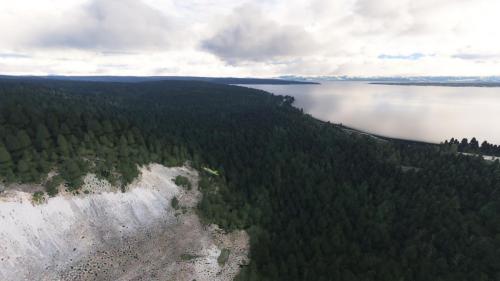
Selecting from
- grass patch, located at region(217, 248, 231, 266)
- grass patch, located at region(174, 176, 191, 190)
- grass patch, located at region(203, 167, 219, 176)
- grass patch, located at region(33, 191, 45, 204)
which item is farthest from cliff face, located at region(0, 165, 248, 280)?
grass patch, located at region(203, 167, 219, 176)

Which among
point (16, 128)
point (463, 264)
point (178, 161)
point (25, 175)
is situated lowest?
point (463, 264)

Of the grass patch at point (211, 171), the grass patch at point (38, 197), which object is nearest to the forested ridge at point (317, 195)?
the grass patch at point (38, 197)

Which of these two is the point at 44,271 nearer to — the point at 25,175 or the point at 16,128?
the point at 25,175

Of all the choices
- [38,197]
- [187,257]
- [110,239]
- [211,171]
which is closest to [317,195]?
[211,171]

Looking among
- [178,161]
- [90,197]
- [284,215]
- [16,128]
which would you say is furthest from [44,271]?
[284,215]

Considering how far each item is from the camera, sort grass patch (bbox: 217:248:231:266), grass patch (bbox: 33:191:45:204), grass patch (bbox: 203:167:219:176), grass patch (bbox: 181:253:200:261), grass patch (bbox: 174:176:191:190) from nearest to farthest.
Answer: grass patch (bbox: 33:191:45:204), grass patch (bbox: 181:253:200:261), grass patch (bbox: 217:248:231:266), grass patch (bbox: 174:176:191:190), grass patch (bbox: 203:167:219:176)

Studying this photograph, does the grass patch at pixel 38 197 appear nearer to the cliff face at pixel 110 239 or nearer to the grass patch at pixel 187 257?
the cliff face at pixel 110 239

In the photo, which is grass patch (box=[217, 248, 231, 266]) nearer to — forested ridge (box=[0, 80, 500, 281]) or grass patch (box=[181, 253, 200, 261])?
grass patch (box=[181, 253, 200, 261])
